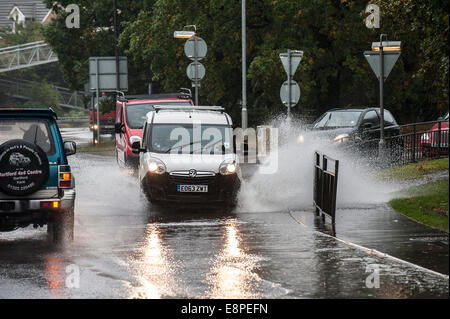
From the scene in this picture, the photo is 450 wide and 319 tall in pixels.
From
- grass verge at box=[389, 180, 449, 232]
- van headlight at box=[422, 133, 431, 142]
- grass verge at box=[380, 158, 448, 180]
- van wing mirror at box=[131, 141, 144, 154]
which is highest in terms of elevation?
van wing mirror at box=[131, 141, 144, 154]

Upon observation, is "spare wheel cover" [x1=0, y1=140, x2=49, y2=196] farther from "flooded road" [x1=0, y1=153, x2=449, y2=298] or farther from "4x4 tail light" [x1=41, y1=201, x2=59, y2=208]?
"flooded road" [x1=0, y1=153, x2=449, y2=298]

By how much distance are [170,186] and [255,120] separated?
27.3 m

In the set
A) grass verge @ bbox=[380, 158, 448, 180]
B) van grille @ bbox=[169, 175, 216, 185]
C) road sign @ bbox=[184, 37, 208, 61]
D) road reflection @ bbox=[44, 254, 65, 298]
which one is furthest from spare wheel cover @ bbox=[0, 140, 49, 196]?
road sign @ bbox=[184, 37, 208, 61]

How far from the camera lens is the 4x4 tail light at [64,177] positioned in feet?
41.8

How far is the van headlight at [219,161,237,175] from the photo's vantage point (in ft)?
57.5

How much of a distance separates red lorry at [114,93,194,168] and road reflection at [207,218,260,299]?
1275cm

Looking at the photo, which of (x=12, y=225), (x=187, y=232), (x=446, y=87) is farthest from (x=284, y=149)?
(x=12, y=225)

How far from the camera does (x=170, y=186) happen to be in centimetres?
1734

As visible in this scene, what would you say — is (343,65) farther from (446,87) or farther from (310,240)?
(310,240)

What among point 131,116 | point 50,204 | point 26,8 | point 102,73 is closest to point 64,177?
point 50,204

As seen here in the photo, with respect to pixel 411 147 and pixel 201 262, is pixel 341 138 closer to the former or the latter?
pixel 411 147

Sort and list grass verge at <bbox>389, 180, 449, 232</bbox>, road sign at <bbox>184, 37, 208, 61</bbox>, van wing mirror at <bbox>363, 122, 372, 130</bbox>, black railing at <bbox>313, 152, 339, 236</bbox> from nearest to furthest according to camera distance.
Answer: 1. black railing at <bbox>313, 152, 339, 236</bbox>
2. grass verge at <bbox>389, 180, 449, 232</bbox>
3. van wing mirror at <bbox>363, 122, 372, 130</bbox>
4. road sign at <bbox>184, 37, 208, 61</bbox>

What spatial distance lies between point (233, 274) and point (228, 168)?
7264mm

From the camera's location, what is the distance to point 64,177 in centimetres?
1276
